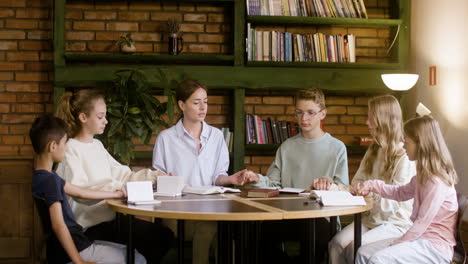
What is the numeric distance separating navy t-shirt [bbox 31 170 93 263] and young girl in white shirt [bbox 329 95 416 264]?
122 centimetres

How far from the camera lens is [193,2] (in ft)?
16.3

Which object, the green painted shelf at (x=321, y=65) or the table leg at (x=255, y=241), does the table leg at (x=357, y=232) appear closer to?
the table leg at (x=255, y=241)

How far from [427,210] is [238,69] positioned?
7.99 feet

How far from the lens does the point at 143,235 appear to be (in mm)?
3109

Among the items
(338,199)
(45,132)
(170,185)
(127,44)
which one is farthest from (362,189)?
(127,44)

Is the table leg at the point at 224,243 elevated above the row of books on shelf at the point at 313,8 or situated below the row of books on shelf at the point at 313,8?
below

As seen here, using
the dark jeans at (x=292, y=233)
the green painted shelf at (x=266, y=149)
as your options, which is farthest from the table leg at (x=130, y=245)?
the green painted shelf at (x=266, y=149)

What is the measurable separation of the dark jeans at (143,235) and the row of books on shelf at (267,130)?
178 cm

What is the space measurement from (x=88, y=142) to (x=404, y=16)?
300 cm

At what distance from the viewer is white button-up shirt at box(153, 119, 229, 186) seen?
352cm

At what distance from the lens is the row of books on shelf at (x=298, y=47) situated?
15.8 feet

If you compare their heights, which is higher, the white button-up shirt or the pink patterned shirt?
the white button-up shirt

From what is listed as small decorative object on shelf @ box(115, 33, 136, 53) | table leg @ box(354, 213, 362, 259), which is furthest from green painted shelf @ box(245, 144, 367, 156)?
table leg @ box(354, 213, 362, 259)

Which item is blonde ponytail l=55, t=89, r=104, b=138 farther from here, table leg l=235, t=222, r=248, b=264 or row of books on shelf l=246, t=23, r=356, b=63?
row of books on shelf l=246, t=23, r=356, b=63
